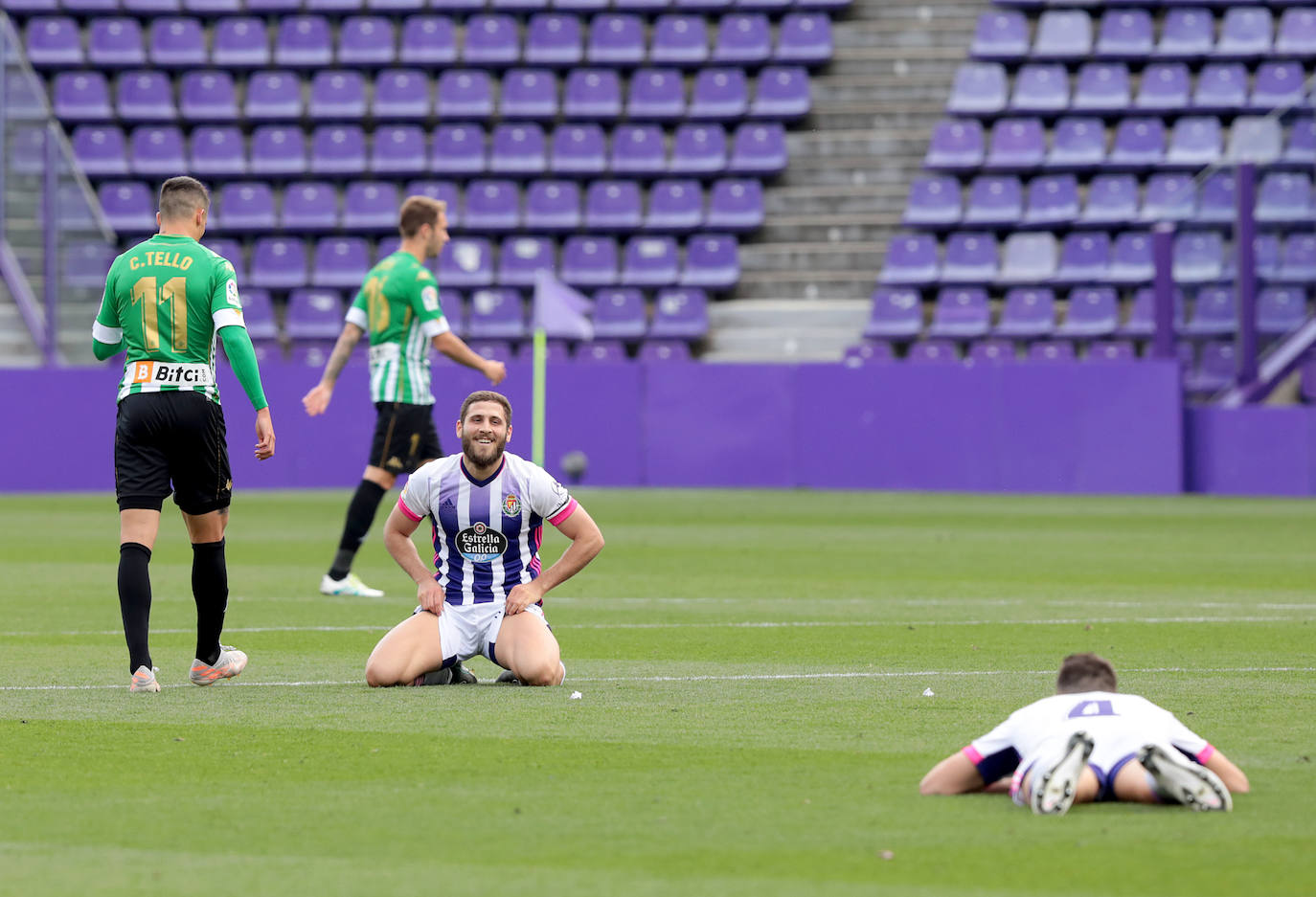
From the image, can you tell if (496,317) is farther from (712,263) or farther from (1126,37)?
(1126,37)

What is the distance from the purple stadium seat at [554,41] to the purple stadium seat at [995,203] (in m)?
6.50

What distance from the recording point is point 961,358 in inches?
1061

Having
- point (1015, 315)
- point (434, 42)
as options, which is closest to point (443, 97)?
point (434, 42)

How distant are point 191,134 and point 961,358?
12291 millimetres

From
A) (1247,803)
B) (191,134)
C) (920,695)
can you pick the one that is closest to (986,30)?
(191,134)

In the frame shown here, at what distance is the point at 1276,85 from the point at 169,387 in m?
23.7

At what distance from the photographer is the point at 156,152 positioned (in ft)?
97.8

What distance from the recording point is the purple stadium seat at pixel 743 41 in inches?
1176

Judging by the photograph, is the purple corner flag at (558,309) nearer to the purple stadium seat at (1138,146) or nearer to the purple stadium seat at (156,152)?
the purple stadium seat at (156,152)

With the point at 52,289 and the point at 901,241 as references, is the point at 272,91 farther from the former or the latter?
the point at 901,241

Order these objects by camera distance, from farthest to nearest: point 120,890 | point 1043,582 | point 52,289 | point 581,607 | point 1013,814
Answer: point 52,289 < point 1043,582 < point 581,607 < point 1013,814 < point 120,890

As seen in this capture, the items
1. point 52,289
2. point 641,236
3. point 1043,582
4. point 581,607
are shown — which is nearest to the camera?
point 581,607

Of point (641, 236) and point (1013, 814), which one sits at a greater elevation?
point (641, 236)

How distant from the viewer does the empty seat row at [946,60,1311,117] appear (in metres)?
28.2
